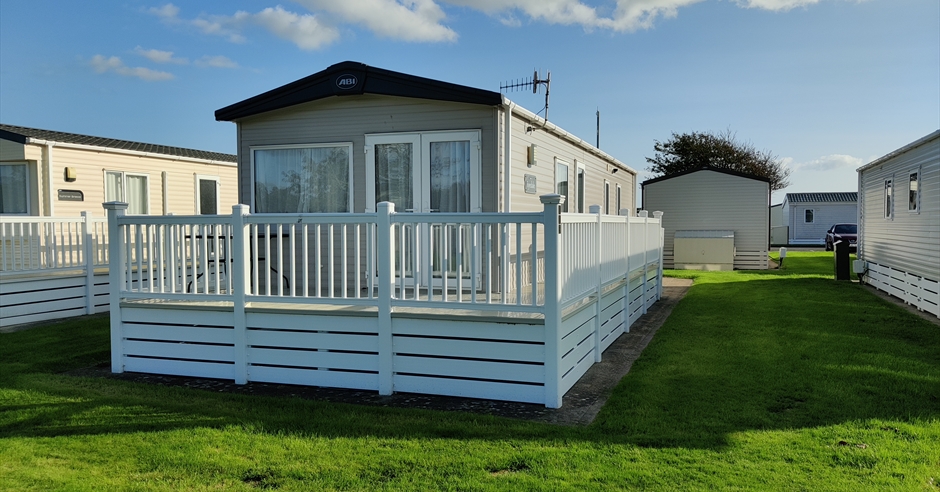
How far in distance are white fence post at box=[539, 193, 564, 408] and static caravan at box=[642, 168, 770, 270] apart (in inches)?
586

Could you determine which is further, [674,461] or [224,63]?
[224,63]

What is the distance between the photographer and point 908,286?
32.3 ft

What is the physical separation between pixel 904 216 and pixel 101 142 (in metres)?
14.4

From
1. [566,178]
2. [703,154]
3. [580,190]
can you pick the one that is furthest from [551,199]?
[703,154]

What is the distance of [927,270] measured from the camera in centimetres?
895

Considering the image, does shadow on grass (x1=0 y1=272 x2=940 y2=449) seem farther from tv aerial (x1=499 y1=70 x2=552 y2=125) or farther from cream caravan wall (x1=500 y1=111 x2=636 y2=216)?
tv aerial (x1=499 y1=70 x2=552 y2=125)

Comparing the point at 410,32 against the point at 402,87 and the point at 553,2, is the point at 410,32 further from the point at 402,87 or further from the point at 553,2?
the point at 402,87

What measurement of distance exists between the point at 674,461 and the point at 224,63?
1383cm

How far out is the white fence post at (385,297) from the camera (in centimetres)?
453

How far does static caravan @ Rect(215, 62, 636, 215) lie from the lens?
22.8 feet

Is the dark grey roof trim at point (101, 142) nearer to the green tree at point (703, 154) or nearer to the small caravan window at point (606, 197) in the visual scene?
the small caravan window at point (606, 197)

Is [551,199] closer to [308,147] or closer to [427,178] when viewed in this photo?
[427,178]

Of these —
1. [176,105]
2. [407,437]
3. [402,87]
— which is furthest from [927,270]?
[176,105]

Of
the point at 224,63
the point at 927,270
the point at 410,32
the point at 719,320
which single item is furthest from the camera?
the point at 224,63
